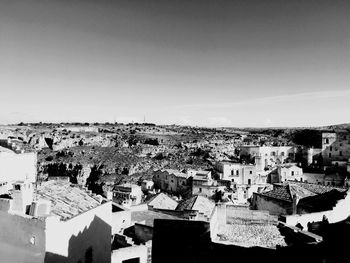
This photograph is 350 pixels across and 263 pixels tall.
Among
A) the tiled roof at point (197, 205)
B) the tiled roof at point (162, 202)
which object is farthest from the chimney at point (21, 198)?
the tiled roof at point (162, 202)

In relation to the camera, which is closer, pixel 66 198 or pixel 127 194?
pixel 66 198

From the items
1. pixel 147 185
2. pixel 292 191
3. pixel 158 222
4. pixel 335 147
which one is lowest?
pixel 147 185

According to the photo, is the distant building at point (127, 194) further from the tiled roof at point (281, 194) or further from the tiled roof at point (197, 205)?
the tiled roof at point (281, 194)

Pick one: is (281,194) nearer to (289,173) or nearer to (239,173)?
(239,173)

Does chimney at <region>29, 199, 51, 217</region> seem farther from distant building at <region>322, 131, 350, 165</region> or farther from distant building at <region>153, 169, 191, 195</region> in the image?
distant building at <region>322, 131, 350, 165</region>

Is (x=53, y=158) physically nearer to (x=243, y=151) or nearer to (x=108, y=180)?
(x=108, y=180)

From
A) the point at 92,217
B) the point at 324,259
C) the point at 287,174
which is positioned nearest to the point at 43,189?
the point at 92,217

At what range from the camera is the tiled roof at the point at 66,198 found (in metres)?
11.8

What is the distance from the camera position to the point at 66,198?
13555mm

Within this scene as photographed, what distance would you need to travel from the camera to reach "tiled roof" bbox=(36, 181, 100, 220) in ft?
38.9

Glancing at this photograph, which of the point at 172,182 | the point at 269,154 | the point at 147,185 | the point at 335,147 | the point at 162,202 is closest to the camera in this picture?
the point at 162,202

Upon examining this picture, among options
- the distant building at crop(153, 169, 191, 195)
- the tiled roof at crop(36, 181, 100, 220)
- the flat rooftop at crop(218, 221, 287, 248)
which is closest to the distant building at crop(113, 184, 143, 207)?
the distant building at crop(153, 169, 191, 195)

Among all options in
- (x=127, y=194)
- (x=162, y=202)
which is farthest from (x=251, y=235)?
(x=127, y=194)

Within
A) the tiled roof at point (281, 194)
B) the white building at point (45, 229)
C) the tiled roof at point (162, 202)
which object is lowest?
the tiled roof at point (162, 202)
